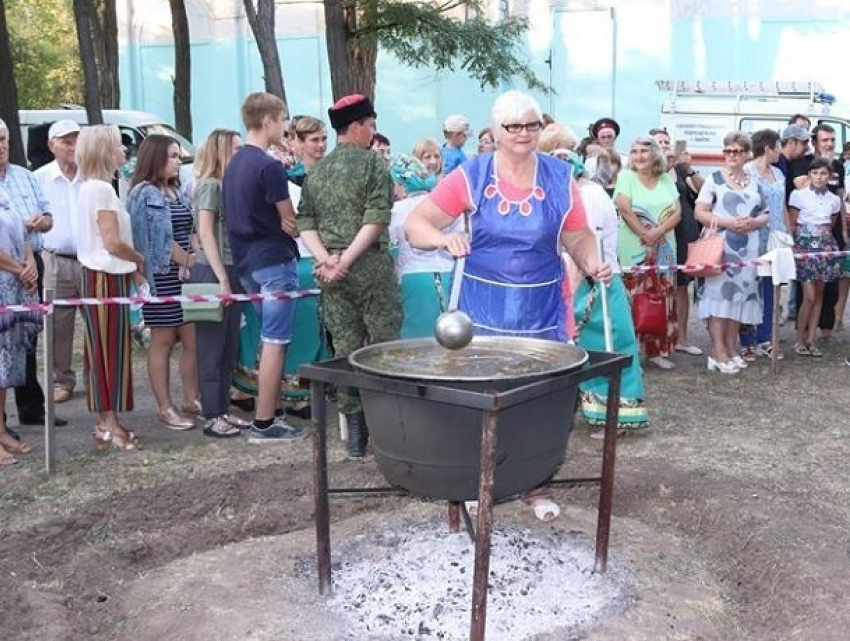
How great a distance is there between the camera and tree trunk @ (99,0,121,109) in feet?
74.0

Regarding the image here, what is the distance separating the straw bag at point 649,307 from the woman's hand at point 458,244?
3.82 meters

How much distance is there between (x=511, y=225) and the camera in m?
4.10

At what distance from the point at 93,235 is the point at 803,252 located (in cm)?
543

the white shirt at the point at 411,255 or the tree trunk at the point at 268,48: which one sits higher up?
the tree trunk at the point at 268,48

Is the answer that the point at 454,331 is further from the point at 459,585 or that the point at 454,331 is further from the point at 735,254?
the point at 735,254

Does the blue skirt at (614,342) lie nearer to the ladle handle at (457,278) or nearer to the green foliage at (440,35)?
the ladle handle at (457,278)

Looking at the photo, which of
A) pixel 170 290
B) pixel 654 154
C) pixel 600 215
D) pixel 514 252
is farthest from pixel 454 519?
pixel 654 154

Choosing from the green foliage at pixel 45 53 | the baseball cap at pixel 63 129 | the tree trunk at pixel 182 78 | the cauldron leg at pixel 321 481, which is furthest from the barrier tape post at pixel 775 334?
the green foliage at pixel 45 53

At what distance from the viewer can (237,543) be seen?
452 cm

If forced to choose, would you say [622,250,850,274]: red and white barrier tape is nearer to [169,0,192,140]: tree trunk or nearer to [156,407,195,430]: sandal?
[156,407,195,430]: sandal

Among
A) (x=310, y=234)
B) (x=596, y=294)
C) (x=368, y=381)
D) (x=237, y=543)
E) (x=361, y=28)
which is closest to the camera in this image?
(x=368, y=381)

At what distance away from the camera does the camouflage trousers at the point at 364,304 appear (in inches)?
213

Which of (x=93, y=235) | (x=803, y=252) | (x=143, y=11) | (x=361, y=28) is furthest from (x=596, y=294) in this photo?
(x=143, y=11)

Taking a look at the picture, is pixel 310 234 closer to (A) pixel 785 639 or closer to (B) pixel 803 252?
(A) pixel 785 639
